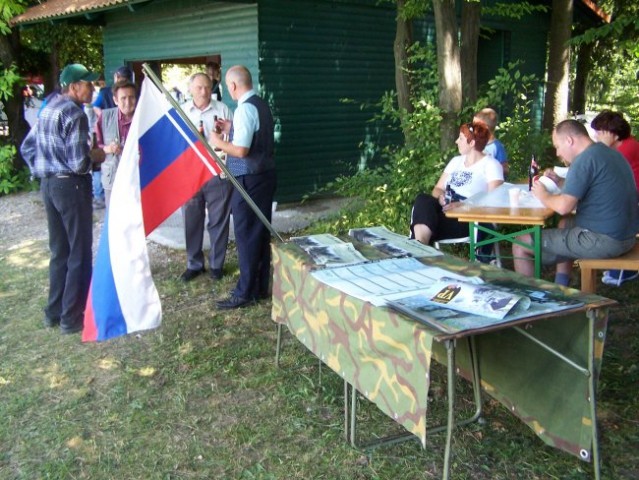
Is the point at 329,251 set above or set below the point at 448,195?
below

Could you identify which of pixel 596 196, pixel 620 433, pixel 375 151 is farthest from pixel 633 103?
pixel 620 433

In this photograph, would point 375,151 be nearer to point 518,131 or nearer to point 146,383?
A: point 518,131

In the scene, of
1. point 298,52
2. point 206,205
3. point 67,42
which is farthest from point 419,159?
point 67,42

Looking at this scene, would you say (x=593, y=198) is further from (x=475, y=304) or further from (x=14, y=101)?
(x=14, y=101)

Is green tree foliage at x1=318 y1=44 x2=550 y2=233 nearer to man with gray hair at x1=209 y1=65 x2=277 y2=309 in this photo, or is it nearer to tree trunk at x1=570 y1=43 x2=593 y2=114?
man with gray hair at x1=209 y1=65 x2=277 y2=309

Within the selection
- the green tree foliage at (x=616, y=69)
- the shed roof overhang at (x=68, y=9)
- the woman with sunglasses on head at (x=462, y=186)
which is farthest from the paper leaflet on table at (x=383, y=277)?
the green tree foliage at (x=616, y=69)

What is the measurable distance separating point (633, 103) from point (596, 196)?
7.15 m

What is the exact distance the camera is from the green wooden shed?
815cm

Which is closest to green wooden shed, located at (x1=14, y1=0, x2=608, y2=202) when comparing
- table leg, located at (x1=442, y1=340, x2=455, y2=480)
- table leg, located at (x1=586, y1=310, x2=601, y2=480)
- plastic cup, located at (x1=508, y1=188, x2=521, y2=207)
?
plastic cup, located at (x1=508, y1=188, x2=521, y2=207)

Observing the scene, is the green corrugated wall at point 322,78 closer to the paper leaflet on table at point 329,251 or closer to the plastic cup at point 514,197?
the plastic cup at point 514,197

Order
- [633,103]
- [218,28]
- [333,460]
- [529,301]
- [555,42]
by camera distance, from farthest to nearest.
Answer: [633,103], [555,42], [218,28], [333,460], [529,301]

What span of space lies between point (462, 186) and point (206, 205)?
2285 millimetres

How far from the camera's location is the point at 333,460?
9.51ft

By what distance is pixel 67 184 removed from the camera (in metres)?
4.28
